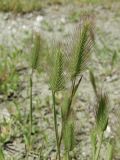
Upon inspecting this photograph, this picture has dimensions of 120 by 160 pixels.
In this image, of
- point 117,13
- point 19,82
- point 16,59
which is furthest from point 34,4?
point 19,82

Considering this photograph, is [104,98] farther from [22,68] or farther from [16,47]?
[16,47]

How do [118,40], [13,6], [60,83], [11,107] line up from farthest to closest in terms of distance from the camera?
1. [13,6]
2. [118,40]
3. [11,107]
4. [60,83]

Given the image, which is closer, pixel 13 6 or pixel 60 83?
pixel 60 83

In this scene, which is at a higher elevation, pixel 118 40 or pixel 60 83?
pixel 60 83

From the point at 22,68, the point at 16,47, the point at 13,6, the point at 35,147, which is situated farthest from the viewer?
the point at 13,6

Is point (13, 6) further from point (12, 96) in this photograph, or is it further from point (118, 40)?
point (12, 96)

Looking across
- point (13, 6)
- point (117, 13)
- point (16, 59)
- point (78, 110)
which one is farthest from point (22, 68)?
point (117, 13)

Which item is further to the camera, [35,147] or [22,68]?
[22,68]

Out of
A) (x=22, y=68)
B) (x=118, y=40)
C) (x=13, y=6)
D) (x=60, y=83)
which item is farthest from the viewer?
(x=13, y=6)

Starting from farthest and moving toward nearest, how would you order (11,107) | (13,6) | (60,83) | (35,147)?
(13,6), (11,107), (35,147), (60,83)
